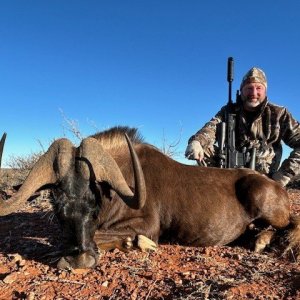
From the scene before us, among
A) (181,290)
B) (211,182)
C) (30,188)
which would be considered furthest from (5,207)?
(211,182)

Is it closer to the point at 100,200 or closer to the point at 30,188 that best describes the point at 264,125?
the point at 100,200

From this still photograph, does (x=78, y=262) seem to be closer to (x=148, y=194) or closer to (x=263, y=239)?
(x=148, y=194)

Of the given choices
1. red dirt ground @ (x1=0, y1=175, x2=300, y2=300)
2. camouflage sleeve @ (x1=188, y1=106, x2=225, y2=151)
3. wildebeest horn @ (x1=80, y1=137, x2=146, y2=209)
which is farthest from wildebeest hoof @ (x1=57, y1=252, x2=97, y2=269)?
camouflage sleeve @ (x1=188, y1=106, x2=225, y2=151)

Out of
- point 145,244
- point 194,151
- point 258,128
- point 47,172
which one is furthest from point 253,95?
point 47,172

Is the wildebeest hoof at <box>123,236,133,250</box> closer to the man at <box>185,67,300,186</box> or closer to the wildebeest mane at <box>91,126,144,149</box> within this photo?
the wildebeest mane at <box>91,126,144,149</box>

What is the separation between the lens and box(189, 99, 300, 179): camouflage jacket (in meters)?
6.55

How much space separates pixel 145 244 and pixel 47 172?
120 centimetres

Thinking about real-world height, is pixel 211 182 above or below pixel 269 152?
below

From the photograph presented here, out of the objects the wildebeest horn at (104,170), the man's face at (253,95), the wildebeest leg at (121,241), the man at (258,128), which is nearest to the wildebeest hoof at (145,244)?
the wildebeest leg at (121,241)

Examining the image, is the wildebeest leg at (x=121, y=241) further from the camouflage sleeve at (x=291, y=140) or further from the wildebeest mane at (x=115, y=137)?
the camouflage sleeve at (x=291, y=140)

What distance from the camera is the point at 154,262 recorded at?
4.18 meters

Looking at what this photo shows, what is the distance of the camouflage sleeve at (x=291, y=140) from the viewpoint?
612 cm

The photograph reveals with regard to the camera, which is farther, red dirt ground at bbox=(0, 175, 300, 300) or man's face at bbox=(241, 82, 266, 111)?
man's face at bbox=(241, 82, 266, 111)

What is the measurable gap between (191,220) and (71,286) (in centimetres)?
189
